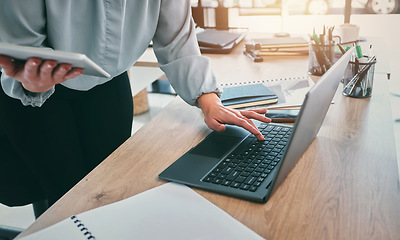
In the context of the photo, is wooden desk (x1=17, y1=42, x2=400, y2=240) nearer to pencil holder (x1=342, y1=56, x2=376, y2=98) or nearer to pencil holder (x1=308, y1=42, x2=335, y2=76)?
pencil holder (x1=342, y1=56, x2=376, y2=98)

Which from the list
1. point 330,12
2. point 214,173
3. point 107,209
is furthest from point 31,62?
point 330,12

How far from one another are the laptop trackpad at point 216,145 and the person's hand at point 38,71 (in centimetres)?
32

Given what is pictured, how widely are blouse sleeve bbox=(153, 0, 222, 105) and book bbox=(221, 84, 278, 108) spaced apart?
0.23 ft

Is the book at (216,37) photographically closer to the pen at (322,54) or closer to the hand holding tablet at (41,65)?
the pen at (322,54)

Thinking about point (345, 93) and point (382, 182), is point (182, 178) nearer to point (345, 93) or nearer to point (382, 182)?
point (382, 182)

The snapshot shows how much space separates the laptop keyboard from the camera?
0.74m

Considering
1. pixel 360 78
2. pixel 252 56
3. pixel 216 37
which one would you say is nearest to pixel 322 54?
pixel 360 78

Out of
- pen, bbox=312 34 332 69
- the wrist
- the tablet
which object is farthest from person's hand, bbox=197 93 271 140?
pen, bbox=312 34 332 69

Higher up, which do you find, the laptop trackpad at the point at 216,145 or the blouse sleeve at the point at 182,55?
the blouse sleeve at the point at 182,55

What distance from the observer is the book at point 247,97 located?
1.14 m

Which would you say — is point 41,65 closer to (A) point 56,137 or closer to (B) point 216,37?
(A) point 56,137

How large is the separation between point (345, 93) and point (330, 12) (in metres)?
2.16

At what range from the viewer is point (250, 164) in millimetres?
794

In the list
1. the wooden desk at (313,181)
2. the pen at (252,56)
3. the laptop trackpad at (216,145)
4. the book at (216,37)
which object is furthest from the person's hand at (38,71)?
the book at (216,37)
